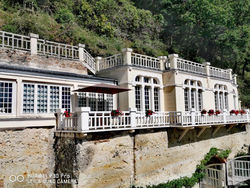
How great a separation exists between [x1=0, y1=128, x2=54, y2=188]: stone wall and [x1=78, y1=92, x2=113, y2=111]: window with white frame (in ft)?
Answer: 8.94

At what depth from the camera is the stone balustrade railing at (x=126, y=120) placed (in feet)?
34.1

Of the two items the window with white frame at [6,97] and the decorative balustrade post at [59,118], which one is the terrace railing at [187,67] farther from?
the window with white frame at [6,97]

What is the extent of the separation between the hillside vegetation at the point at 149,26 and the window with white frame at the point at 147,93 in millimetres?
9651

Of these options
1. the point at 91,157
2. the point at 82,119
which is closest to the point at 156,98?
the point at 91,157

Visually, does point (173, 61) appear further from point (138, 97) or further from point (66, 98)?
point (66, 98)

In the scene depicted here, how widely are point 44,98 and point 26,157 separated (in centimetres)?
316

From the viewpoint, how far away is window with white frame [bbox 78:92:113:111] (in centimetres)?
1390

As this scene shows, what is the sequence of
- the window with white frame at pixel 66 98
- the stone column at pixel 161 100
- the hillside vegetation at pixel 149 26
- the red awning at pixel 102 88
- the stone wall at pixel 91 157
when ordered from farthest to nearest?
the hillside vegetation at pixel 149 26
the stone column at pixel 161 100
the window with white frame at pixel 66 98
the red awning at pixel 102 88
the stone wall at pixel 91 157

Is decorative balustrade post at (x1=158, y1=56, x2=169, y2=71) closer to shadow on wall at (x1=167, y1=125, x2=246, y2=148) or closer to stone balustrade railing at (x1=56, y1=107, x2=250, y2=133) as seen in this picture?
stone balustrade railing at (x1=56, y1=107, x2=250, y2=133)

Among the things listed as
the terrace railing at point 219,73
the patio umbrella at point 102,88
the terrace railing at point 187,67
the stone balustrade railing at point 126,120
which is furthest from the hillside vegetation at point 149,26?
the stone balustrade railing at point 126,120

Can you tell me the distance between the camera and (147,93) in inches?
661

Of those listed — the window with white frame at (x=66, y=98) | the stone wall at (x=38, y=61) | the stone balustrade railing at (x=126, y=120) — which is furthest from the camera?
the stone wall at (x=38, y=61)

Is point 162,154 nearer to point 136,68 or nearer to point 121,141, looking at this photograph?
point 121,141

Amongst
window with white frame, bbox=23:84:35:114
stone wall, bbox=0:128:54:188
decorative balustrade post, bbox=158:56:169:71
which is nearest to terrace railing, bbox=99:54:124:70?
decorative balustrade post, bbox=158:56:169:71
